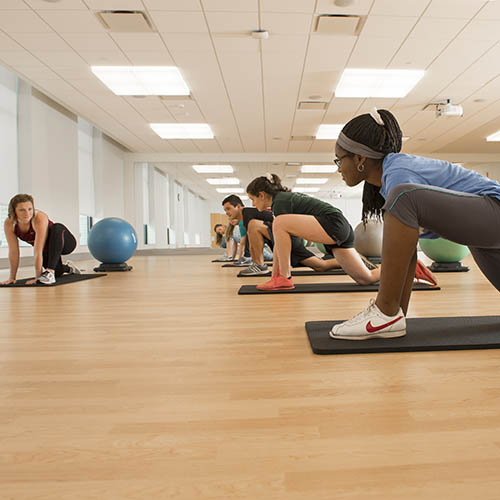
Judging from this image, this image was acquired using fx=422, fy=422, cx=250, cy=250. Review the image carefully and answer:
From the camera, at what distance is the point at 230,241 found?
6.50 meters

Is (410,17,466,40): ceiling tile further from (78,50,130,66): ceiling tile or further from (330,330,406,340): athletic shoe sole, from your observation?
(330,330,406,340): athletic shoe sole

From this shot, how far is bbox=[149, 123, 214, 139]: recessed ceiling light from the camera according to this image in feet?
25.9

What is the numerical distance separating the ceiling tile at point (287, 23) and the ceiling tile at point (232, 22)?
0.11 m

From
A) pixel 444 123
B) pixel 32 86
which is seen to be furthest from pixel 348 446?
pixel 444 123

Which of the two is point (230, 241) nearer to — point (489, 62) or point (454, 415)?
point (489, 62)

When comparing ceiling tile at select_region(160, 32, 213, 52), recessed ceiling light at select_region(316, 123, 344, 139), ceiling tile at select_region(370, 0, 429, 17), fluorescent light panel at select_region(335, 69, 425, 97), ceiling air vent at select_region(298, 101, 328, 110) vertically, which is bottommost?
recessed ceiling light at select_region(316, 123, 344, 139)

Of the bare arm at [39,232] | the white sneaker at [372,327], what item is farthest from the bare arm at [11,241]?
the white sneaker at [372,327]

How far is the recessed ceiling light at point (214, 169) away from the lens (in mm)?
10956

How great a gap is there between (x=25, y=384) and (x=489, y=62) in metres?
6.04

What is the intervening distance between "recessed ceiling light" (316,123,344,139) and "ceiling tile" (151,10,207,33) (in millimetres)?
4067

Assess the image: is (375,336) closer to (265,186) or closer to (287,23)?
(265,186)

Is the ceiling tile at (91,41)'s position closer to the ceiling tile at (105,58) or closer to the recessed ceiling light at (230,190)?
the ceiling tile at (105,58)

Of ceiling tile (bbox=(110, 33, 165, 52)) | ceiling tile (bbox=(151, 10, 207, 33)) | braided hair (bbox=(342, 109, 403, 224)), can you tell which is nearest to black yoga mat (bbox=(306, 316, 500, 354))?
braided hair (bbox=(342, 109, 403, 224))

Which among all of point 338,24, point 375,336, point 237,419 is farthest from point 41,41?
point 237,419
